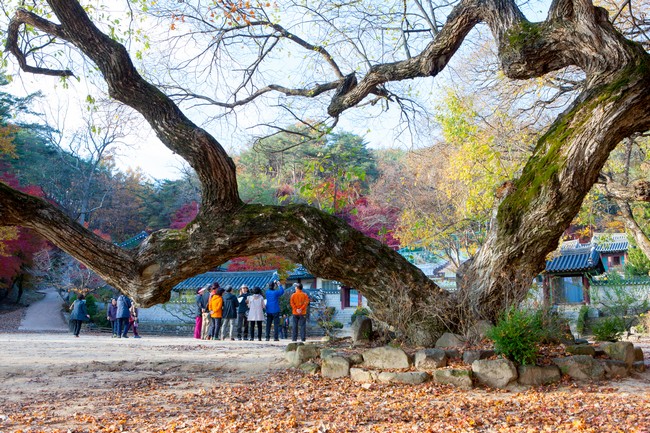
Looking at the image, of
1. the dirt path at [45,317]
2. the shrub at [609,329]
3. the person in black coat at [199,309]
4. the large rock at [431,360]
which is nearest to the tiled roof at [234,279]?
the dirt path at [45,317]

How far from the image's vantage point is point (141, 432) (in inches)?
179

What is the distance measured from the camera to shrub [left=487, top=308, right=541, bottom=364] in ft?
21.3

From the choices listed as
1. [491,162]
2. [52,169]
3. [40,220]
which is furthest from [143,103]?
[52,169]

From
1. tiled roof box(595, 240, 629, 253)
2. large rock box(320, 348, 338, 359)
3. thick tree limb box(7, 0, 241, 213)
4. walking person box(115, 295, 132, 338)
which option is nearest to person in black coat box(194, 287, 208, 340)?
walking person box(115, 295, 132, 338)

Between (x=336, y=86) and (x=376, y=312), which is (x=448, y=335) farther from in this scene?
(x=336, y=86)

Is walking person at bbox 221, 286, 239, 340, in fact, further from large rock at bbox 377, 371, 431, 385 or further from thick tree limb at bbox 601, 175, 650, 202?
thick tree limb at bbox 601, 175, 650, 202

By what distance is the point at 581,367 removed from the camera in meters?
6.64

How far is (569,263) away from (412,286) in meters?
21.1

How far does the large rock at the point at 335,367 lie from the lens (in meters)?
7.33

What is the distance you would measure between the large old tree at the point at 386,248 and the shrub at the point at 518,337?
791 mm

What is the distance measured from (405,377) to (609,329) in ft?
13.1

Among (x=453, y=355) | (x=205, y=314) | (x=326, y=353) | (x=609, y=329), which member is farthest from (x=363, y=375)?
(x=205, y=314)

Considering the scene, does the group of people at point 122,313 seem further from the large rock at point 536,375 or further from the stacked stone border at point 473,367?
the large rock at point 536,375

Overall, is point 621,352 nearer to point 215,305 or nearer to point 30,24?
point 30,24
